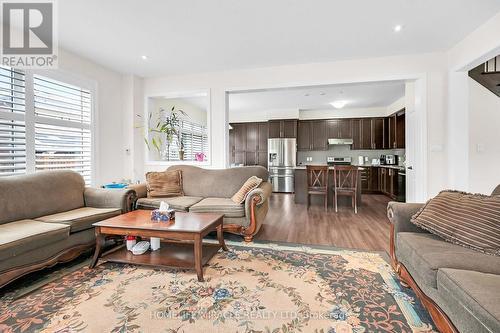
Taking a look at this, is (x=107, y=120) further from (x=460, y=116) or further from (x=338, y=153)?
(x=338, y=153)

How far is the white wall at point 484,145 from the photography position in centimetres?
326

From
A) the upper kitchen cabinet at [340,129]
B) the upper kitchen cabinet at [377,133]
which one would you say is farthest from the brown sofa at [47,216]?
the upper kitchen cabinet at [377,133]

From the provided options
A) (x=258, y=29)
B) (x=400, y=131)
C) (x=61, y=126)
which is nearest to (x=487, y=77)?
(x=400, y=131)

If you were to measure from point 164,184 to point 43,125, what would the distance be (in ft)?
5.55

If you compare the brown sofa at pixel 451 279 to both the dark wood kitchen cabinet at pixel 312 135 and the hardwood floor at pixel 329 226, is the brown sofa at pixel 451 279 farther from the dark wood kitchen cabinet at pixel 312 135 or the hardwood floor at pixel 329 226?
the dark wood kitchen cabinet at pixel 312 135

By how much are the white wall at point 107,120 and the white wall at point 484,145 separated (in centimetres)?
547

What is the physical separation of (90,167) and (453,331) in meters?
4.50

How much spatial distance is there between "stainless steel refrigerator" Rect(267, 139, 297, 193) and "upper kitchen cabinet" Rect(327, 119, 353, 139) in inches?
46.9

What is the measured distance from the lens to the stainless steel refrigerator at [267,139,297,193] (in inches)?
285

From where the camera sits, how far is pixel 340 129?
23.9ft

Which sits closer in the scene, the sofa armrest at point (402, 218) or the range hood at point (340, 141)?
the sofa armrest at point (402, 218)

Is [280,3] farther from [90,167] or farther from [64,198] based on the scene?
[90,167]

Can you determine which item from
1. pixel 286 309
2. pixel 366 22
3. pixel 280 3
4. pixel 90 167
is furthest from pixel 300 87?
pixel 90 167

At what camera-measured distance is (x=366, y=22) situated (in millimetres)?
2689
